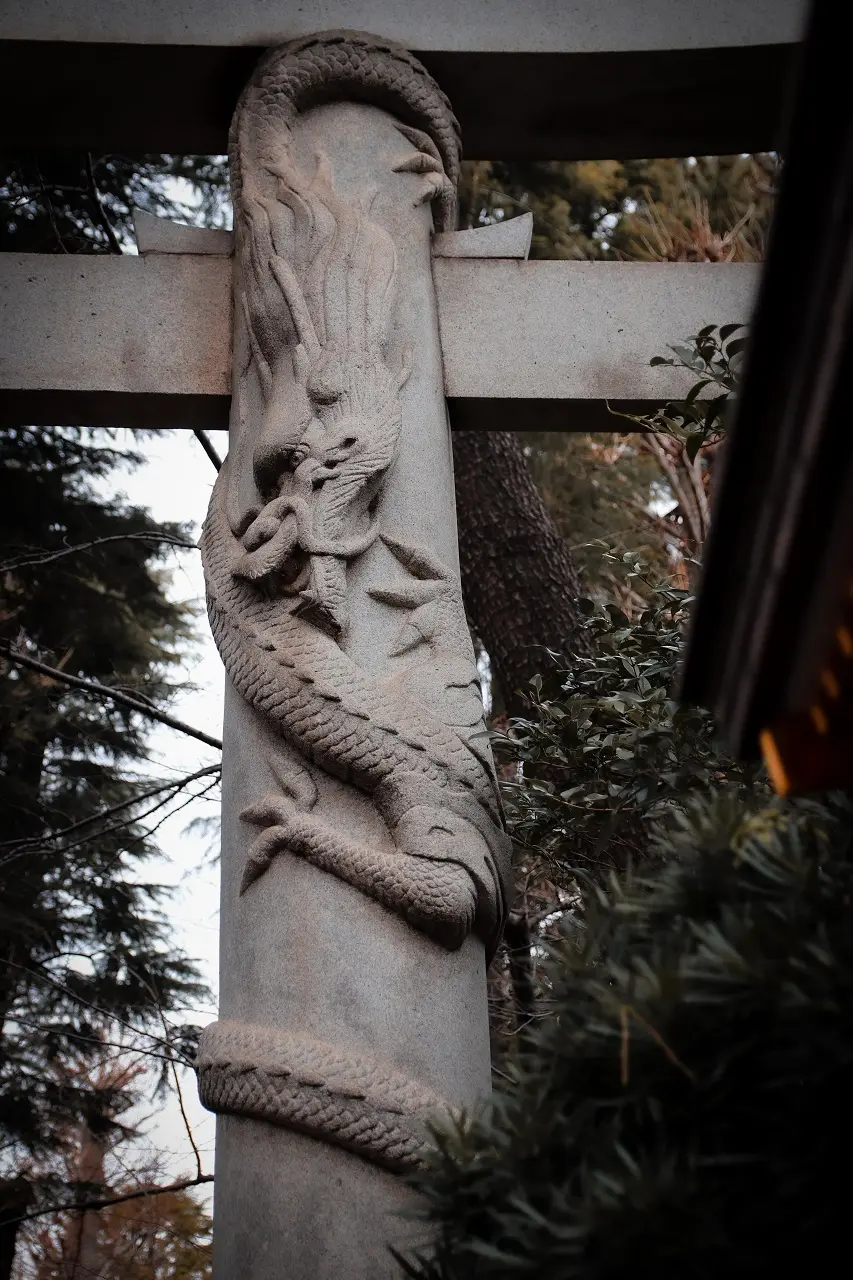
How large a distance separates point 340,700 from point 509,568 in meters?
3.48

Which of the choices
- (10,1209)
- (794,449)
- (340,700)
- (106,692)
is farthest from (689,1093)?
(10,1209)

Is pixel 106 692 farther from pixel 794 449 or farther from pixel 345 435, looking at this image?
pixel 794 449

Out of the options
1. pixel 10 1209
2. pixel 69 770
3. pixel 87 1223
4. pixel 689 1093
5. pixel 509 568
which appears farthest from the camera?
pixel 87 1223

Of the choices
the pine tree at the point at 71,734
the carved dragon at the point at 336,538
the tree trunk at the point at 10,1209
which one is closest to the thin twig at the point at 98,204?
the pine tree at the point at 71,734

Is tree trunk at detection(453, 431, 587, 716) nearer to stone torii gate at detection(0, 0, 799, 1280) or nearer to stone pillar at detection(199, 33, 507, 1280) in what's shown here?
stone torii gate at detection(0, 0, 799, 1280)

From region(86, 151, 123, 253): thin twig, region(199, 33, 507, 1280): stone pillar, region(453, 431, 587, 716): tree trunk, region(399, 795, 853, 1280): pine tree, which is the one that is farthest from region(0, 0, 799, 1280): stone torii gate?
region(453, 431, 587, 716): tree trunk

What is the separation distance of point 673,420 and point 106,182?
5188mm

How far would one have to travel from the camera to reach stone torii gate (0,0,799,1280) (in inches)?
133

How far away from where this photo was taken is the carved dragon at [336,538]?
3660 millimetres

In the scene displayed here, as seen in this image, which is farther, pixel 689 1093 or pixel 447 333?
pixel 447 333

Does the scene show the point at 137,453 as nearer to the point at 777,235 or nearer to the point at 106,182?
the point at 106,182

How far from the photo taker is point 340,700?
3.72 m

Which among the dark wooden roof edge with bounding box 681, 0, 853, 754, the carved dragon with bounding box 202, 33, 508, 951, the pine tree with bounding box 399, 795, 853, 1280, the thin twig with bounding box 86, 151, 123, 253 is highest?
the thin twig with bounding box 86, 151, 123, 253

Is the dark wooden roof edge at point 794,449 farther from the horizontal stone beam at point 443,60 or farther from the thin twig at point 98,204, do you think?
the thin twig at point 98,204
